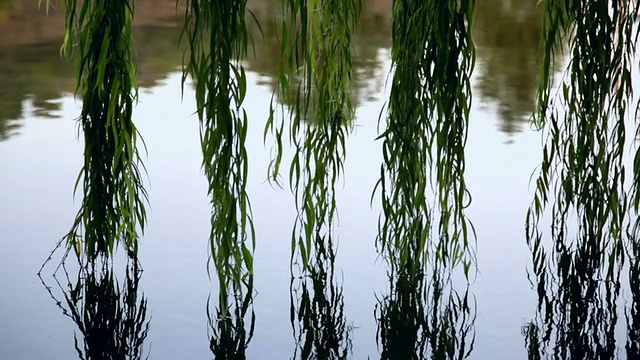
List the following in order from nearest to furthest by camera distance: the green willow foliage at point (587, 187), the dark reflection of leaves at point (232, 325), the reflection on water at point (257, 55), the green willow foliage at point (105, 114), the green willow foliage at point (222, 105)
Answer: the green willow foliage at point (222, 105) < the green willow foliage at point (105, 114) < the dark reflection of leaves at point (232, 325) < the green willow foliage at point (587, 187) < the reflection on water at point (257, 55)

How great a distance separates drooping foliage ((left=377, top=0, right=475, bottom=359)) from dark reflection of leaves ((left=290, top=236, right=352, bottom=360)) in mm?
96

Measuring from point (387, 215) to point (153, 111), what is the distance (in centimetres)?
240

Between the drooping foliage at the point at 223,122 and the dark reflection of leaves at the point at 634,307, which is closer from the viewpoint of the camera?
the drooping foliage at the point at 223,122

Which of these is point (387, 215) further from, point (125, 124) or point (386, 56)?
point (386, 56)

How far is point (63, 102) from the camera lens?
4715mm

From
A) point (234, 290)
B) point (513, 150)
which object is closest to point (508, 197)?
point (513, 150)

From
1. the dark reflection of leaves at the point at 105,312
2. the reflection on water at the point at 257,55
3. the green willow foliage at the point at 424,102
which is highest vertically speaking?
the green willow foliage at the point at 424,102

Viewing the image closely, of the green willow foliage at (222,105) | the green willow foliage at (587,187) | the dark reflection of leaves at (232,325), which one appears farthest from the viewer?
the green willow foliage at (587,187)

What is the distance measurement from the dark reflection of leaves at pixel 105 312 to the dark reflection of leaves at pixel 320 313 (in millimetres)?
344

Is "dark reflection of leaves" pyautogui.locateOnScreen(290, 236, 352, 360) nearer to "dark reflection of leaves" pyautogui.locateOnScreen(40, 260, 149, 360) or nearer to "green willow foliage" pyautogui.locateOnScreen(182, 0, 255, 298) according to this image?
"green willow foliage" pyautogui.locateOnScreen(182, 0, 255, 298)

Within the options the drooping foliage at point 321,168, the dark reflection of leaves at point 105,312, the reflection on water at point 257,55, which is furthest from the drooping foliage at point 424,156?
the reflection on water at point 257,55

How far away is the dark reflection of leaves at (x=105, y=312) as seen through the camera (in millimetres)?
2174

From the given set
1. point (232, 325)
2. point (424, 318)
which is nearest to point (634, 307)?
point (424, 318)

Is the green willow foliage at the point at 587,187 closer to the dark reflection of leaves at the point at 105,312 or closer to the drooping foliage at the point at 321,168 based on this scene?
the drooping foliage at the point at 321,168
